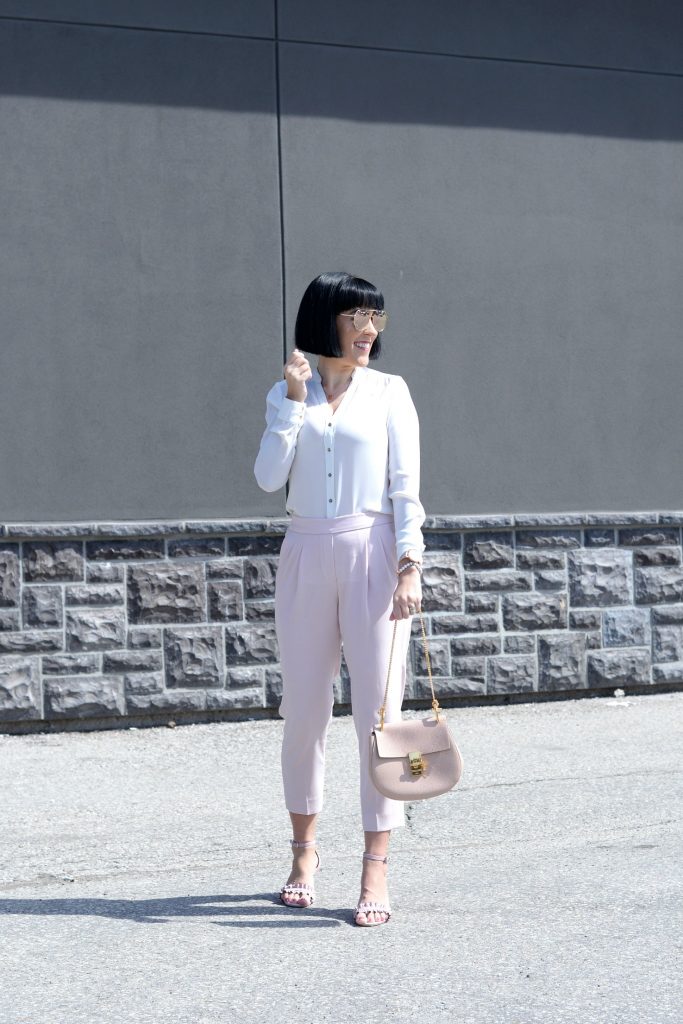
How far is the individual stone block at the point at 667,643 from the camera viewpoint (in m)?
7.71

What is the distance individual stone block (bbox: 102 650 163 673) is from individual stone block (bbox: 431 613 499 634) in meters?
1.57

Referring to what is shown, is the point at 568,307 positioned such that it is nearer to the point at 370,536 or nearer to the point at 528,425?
the point at 528,425

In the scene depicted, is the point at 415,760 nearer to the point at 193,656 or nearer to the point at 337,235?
the point at 193,656

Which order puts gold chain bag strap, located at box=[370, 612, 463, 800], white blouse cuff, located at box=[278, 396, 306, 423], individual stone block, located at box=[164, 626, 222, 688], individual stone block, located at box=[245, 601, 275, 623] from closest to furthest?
gold chain bag strap, located at box=[370, 612, 463, 800], white blouse cuff, located at box=[278, 396, 306, 423], individual stone block, located at box=[164, 626, 222, 688], individual stone block, located at box=[245, 601, 275, 623]

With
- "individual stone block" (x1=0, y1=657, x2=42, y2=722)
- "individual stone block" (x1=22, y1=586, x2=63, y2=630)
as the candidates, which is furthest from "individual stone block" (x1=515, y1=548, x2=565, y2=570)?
"individual stone block" (x1=0, y1=657, x2=42, y2=722)

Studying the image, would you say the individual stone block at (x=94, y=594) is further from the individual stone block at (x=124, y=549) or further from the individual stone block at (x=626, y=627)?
the individual stone block at (x=626, y=627)

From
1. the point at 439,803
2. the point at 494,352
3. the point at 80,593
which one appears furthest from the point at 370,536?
the point at 494,352

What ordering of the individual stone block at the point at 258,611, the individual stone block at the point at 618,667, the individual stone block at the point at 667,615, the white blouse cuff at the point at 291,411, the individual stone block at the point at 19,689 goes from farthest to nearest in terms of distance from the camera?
the individual stone block at the point at 667,615, the individual stone block at the point at 618,667, the individual stone block at the point at 258,611, the individual stone block at the point at 19,689, the white blouse cuff at the point at 291,411

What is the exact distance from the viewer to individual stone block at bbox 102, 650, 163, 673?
268 inches

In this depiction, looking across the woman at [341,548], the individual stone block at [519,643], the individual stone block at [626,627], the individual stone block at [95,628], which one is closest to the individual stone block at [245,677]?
the individual stone block at [95,628]

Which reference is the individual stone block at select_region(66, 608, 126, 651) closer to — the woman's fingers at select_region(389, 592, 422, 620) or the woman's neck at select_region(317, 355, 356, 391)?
the woman's neck at select_region(317, 355, 356, 391)

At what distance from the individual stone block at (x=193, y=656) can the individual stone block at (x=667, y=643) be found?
2646 mm

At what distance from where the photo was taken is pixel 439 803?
5.43 meters

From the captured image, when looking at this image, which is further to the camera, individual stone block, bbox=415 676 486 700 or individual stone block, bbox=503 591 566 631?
individual stone block, bbox=503 591 566 631
